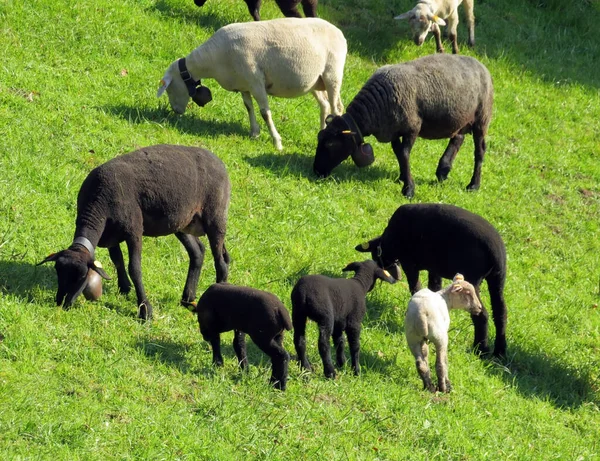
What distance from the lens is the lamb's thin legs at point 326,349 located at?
30.3 feet

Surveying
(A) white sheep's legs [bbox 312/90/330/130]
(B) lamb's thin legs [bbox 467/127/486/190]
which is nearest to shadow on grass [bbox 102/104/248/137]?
(A) white sheep's legs [bbox 312/90/330/130]

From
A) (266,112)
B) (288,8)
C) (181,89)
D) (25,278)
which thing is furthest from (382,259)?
(288,8)

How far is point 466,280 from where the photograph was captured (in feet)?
35.6

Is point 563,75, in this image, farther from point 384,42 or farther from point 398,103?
point 398,103

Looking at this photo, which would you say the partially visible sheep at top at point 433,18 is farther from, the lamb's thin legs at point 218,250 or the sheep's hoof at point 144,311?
the sheep's hoof at point 144,311

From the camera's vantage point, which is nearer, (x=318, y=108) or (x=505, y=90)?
(x=318, y=108)

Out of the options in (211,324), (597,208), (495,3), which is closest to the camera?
(211,324)

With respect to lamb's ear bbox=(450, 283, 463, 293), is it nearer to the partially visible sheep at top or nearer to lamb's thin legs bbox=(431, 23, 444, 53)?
the partially visible sheep at top

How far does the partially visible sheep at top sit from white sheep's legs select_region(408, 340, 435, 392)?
10247mm

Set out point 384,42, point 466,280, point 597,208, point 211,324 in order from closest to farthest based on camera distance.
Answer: point 211,324 < point 466,280 < point 597,208 < point 384,42

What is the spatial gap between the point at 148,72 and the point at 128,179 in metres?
6.51

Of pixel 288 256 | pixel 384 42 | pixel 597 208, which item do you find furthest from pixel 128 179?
pixel 384 42

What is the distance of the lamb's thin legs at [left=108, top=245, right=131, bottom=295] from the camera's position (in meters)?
10.5

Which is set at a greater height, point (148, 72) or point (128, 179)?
point (128, 179)
